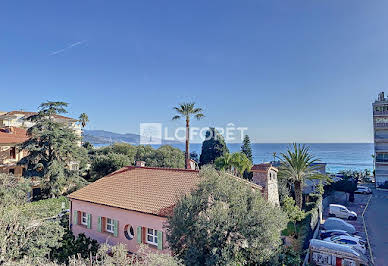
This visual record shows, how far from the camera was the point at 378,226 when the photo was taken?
23.6 metres

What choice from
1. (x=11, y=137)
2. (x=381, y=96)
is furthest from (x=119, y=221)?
(x=381, y=96)

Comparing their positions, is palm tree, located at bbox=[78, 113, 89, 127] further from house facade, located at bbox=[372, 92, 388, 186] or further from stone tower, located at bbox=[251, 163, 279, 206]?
house facade, located at bbox=[372, 92, 388, 186]

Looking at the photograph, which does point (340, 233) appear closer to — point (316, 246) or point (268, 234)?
point (316, 246)

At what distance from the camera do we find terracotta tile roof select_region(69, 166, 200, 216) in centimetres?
1383

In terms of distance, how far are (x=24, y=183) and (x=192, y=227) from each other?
2085 centimetres

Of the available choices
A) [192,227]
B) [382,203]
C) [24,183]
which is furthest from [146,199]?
[382,203]

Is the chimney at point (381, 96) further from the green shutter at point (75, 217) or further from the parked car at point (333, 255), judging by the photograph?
the green shutter at point (75, 217)

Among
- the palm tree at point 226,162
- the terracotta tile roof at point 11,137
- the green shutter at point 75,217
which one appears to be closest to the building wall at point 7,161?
the terracotta tile roof at point 11,137

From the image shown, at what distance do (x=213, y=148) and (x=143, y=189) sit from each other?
37.4m

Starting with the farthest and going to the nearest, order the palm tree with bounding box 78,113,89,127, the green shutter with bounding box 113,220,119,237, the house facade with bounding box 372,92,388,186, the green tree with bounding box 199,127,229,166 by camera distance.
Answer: the palm tree with bounding box 78,113,89,127, the green tree with bounding box 199,127,229,166, the house facade with bounding box 372,92,388,186, the green shutter with bounding box 113,220,119,237

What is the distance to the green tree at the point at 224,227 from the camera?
8578 millimetres

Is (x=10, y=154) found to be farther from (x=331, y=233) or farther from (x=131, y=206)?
(x=331, y=233)

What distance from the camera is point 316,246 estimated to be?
14.6 m

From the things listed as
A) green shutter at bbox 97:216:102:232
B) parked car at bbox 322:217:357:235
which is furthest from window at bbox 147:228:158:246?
parked car at bbox 322:217:357:235
